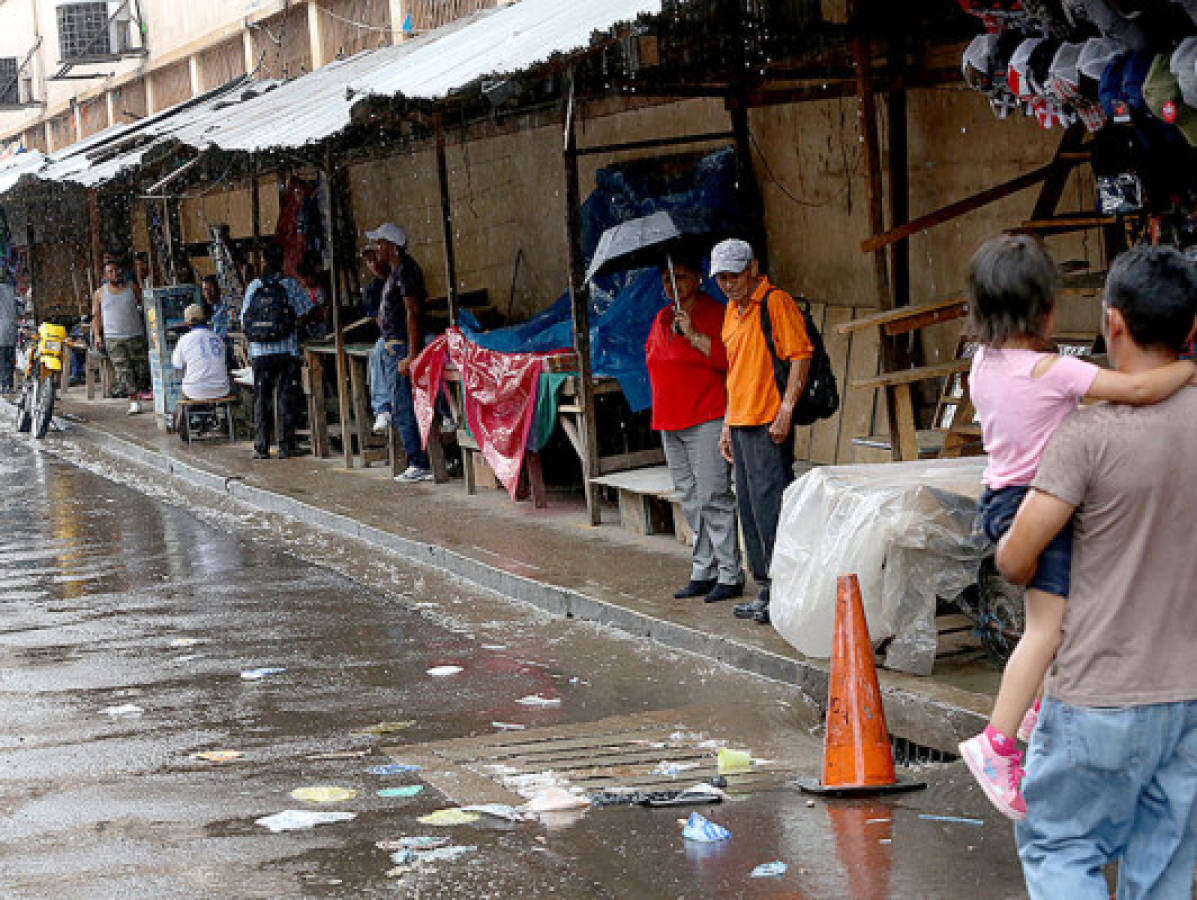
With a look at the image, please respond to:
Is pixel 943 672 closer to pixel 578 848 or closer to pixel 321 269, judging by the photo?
pixel 578 848

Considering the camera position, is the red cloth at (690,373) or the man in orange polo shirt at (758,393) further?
the red cloth at (690,373)

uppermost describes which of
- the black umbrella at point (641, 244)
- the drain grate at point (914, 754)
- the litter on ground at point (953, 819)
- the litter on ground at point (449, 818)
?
the black umbrella at point (641, 244)

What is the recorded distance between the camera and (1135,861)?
397cm

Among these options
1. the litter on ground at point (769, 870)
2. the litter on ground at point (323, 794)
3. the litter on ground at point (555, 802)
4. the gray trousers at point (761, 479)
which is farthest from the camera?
the gray trousers at point (761, 479)

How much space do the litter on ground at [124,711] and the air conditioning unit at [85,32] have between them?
28465mm

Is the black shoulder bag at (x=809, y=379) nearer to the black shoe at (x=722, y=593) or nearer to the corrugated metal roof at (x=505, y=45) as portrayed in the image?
the black shoe at (x=722, y=593)

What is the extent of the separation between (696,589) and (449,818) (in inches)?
148

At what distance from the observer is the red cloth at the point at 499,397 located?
43.6 feet

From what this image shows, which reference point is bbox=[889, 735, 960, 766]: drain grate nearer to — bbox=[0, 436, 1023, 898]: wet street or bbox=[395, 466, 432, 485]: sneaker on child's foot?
bbox=[0, 436, 1023, 898]: wet street

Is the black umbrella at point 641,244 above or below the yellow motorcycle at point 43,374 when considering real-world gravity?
above

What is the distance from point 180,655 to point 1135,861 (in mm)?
6701

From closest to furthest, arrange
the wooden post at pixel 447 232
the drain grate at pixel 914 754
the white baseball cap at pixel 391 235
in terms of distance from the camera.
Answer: the drain grate at pixel 914 754, the wooden post at pixel 447 232, the white baseball cap at pixel 391 235

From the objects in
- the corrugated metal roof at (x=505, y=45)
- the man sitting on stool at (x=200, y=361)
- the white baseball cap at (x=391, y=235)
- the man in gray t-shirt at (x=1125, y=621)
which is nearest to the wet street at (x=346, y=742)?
the man in gray t-shirt at (x=1125, y=621)

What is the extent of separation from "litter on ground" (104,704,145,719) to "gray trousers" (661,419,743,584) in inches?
125
